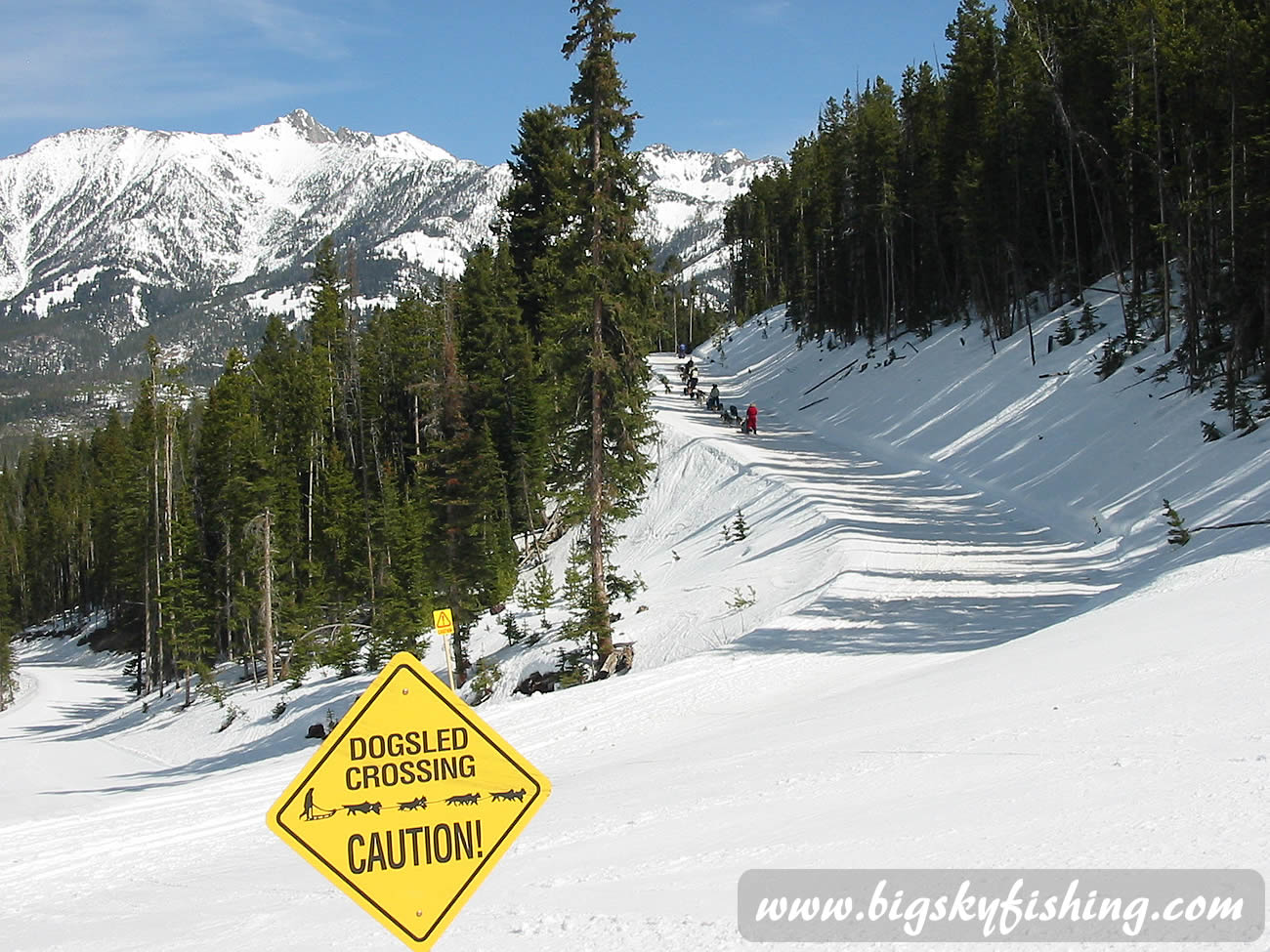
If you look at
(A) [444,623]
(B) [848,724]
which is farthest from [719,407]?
(A) [444,623]

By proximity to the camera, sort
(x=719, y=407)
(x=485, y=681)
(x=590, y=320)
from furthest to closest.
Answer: (x=719, y=407) < (x=485, y=681) < (x=590, y=320)

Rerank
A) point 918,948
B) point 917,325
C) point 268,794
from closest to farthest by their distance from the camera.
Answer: point 918,948
point 268,794
point 917,325

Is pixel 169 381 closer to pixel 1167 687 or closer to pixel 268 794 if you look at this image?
pixel 268 794

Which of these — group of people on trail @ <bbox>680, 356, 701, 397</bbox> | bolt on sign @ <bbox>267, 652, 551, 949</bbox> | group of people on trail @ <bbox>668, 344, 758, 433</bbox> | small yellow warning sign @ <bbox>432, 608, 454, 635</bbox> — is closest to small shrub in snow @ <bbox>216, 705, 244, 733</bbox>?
group of people on trail @ <bbox>668, 344, 758, 433</bbox>

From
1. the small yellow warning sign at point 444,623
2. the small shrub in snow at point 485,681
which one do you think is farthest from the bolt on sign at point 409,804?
the small shrub in snow at point 485,681

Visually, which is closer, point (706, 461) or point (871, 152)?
point (706, 461)

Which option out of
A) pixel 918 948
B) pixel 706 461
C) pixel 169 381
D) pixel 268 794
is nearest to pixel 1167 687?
pixel 918 948

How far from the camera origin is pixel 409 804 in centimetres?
474

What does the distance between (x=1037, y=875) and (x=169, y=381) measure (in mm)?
48036

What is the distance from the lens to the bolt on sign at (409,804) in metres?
4.62

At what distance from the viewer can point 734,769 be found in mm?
8914

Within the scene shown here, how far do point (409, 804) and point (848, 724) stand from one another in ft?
20.4

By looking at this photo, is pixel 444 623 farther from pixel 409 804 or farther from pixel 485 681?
pixel 485 681

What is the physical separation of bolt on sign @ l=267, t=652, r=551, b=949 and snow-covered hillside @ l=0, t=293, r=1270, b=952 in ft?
2.91
